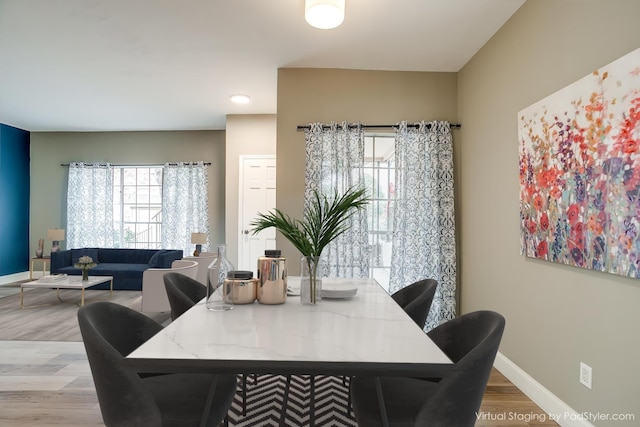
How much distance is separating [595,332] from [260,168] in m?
4.57

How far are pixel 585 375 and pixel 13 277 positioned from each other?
824 centimetres

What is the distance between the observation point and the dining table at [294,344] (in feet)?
3.55

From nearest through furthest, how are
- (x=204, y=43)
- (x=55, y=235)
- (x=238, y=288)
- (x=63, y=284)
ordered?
(x=238, y=288) < (x=204, y=43) < (x=63, y=284) < (x=55, y=235)

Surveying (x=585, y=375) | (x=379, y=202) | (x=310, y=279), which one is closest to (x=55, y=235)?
(x=379, y=202)

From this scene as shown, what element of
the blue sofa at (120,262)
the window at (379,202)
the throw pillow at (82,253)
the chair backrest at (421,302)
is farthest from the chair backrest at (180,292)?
→ the throw pillow at (82,253)

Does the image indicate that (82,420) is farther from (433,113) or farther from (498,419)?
(433,113)

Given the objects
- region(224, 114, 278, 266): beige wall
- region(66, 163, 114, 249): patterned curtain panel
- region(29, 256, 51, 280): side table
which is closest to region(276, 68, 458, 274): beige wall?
region(224, 114, 278, 266): beige wall

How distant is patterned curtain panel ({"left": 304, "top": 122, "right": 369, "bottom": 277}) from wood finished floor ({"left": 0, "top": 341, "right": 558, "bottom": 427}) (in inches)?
62.6

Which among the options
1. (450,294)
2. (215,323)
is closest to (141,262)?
(450,294)

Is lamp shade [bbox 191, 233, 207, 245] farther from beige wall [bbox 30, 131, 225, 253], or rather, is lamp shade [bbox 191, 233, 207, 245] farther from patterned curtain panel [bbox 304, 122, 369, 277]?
patterned curtain panel [bbox 304, 122, 369, 277]

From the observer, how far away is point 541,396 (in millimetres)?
2408

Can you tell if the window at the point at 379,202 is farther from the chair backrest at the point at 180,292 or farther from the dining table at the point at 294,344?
the dining table at the point at 294,344

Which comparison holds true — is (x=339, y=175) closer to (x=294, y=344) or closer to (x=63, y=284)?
(x=294, y=344)

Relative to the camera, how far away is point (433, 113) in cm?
388
